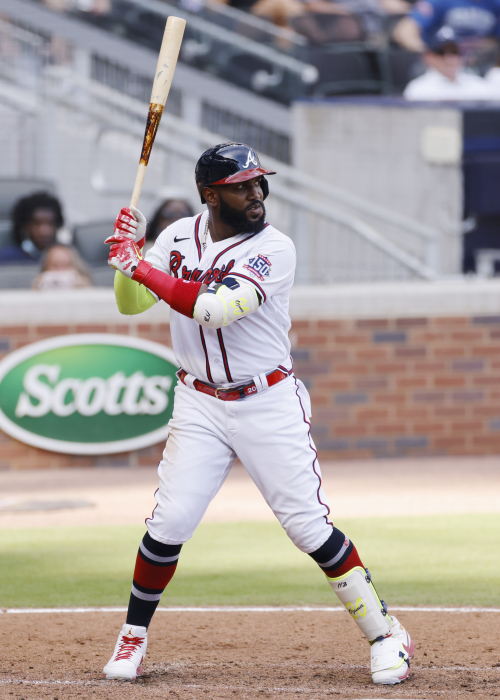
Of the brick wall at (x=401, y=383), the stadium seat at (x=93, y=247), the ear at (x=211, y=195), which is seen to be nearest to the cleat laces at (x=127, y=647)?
the ear at (x=211, y=195)

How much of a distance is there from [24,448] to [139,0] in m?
6.40

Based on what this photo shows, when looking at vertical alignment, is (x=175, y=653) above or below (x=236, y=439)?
below

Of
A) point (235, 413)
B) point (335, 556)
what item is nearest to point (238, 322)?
point (235, 413)

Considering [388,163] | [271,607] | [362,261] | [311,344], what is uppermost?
[388,163]

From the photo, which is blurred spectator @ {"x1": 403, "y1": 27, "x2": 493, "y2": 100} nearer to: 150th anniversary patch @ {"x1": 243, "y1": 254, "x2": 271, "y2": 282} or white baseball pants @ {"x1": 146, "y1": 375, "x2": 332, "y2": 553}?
150th anniversary patch @ {"x1": 243, "y1": 254, "x2": 271, "y2": 282}

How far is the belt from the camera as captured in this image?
3.96m

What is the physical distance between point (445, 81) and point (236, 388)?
8.57m

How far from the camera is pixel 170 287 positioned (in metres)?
3.77

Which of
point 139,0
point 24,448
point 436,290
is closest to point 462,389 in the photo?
point 436,290

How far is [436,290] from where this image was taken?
9016 mm

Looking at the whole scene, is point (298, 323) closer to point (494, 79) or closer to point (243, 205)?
point (494, 79)

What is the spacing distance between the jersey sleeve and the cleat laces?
1331 mm

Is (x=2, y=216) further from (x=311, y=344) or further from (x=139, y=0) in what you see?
(x=139, y=0)

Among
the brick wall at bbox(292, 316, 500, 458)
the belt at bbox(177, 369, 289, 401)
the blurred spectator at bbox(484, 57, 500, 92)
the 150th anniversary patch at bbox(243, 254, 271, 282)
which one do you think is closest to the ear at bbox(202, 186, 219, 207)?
the 150th anniversary patch at bbox(243, 254, 271, 282)
